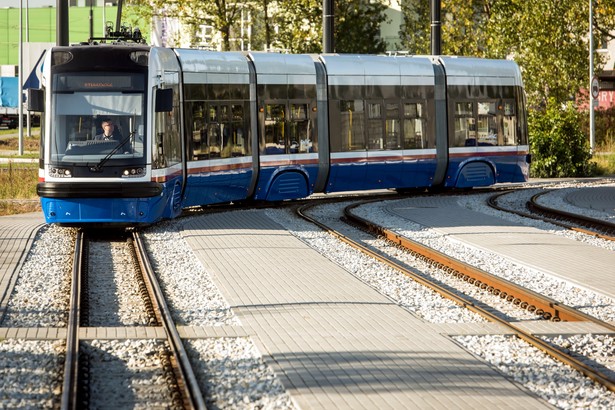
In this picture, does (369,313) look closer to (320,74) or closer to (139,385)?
(139,385)

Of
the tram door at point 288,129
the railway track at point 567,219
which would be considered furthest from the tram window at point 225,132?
the railway track at point 567,219

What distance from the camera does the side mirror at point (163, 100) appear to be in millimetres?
19875

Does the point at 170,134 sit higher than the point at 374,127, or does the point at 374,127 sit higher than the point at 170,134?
the point at 374,127

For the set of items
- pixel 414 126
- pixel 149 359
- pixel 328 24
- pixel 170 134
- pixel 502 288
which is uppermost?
pixel 328 24

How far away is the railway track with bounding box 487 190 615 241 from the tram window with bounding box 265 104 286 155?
180 inches

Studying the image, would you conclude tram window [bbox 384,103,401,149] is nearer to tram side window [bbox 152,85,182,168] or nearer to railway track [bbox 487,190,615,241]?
railway track [bbox 487,190,615,241]

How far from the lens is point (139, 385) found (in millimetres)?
9375

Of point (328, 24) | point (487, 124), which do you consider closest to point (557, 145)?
point (487, 124)

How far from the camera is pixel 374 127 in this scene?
27297 mm

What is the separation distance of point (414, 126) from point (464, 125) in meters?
1.65

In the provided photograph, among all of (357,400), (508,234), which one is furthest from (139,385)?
(508,234)

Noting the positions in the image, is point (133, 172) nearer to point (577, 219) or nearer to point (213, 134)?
point (213, 134)

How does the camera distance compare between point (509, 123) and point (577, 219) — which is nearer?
point (577, 219)

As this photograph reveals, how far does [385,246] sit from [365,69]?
858cm
